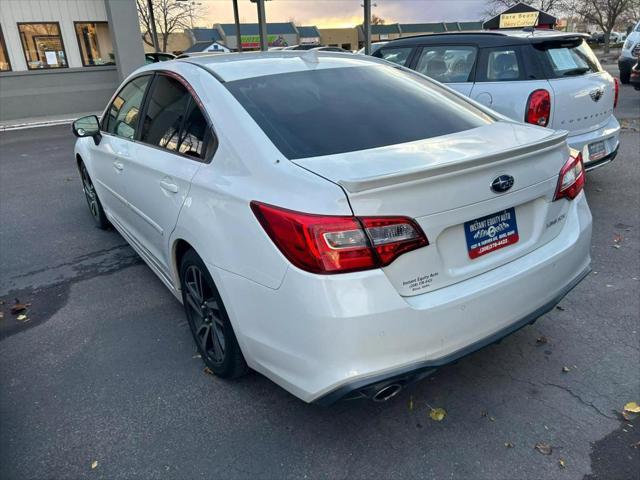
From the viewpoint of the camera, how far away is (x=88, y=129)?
4.41 m

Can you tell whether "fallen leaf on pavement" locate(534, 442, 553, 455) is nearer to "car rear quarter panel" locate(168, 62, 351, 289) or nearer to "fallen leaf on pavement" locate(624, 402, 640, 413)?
"fallen leaf on pavement" locate(624, 402, 640, 413)

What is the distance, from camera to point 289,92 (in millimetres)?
2766

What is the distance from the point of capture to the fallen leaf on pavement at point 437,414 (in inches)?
100

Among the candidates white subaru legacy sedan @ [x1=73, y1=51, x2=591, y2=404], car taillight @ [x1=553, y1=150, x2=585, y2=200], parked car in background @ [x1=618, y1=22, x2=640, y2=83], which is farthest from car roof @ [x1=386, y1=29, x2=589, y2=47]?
parked car in background @ [x1=618, y1=22, x2=640, y2=83]

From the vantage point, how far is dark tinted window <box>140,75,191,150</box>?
3.03 meters

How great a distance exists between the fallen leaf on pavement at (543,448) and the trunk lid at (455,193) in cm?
86

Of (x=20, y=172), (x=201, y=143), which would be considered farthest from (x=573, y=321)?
(x=20, y=172)

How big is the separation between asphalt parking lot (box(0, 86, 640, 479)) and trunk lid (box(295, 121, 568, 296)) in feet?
2.71

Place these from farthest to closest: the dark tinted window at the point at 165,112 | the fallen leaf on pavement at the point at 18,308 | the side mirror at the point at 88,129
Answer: the side mirror at the point at 88,129 → the fallen leaf on pavement at the point at 18,308 → the dark tinted window at the point at 165,112

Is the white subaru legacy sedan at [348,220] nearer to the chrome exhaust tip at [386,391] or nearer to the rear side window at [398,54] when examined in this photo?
the chrome exhaust tip at [386,391]

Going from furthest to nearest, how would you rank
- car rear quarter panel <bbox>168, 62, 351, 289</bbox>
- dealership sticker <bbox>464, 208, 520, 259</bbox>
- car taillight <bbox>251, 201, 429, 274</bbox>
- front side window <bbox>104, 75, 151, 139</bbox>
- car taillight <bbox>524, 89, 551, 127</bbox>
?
car taillight <bbox>524, 89, 551, 127</bbox>
front side window <bbox>104, 75, 151, 139</bbox>
dealership sticker <bbox>464, 208, 520, 259</bbox>
car rear quarter panel <bbox>168, 62, 351, 289</bbox>
car taillight <bbox>251, 201, 429, 274</bbox>

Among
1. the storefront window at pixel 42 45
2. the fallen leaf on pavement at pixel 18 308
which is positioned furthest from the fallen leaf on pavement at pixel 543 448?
the storefront window at pixel 42 45

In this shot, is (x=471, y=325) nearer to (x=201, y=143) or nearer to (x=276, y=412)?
(x=276, y=412)

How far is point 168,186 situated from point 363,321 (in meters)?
1.55
